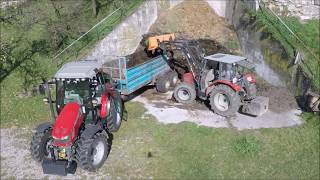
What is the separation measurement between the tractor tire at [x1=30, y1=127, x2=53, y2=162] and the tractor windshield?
0.96 metres

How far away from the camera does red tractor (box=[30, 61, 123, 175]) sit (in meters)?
10.3

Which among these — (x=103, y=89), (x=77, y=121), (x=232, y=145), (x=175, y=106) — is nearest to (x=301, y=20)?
(x=175, y=106)

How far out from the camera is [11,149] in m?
12.3

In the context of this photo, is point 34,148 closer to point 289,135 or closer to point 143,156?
point 143,156

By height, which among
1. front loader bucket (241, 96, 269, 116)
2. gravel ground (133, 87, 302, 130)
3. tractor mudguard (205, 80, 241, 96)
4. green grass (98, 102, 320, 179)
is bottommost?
green grass (98, 102, 320, 179)

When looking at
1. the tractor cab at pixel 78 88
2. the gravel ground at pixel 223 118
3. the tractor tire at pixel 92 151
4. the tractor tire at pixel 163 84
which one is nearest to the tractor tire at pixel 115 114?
the tractor cab at pixel 78 88

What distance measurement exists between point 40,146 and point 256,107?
6903 mm

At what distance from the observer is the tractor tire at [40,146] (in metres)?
10.6

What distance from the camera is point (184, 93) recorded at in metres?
14.9

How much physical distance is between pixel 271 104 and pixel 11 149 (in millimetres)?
8818

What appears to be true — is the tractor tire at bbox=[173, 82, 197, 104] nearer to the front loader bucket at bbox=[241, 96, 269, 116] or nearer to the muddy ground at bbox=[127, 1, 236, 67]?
the front loader bucket at bbox=[241, 96, 269, 116]

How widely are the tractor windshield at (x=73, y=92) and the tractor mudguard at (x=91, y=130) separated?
0.64 meters

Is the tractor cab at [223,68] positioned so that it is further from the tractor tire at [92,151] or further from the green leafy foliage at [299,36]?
the tractor tire at [92,151]

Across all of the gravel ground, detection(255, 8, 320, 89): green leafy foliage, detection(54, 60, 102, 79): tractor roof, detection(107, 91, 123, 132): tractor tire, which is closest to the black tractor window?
the gravel ground
